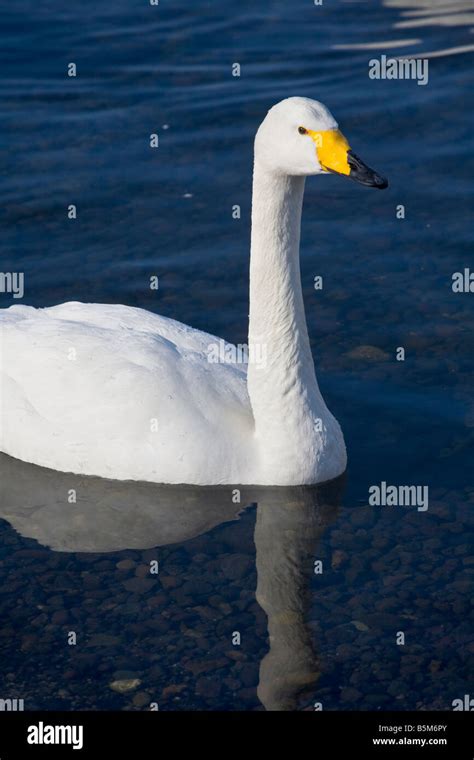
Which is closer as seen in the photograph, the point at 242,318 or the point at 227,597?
the point at 227,597

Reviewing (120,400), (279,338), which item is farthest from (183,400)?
(279,338)

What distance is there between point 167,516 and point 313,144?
305cm

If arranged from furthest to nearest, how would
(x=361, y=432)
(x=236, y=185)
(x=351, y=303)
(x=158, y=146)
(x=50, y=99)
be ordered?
(x=50, y=99) < (x=158, y=146) < (x=236, y=185) < (x=351, y=303) < (x=361, y=432)

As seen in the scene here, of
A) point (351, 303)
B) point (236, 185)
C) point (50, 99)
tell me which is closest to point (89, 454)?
point (351, 303)

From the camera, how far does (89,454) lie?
10.7 meters

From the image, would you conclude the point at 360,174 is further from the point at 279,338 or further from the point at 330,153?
the point at 279,338

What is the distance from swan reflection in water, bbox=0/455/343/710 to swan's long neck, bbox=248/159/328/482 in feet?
1.06

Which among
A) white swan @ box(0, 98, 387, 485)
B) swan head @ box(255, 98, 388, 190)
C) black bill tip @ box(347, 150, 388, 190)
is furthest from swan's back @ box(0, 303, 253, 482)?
black bill tip @ box(347, 150, 388, 190)

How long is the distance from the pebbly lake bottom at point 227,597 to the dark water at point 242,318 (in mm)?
17

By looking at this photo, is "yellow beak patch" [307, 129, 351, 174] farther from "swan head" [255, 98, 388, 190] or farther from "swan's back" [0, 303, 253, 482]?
"swan's back" [0, 303, 253, 482]

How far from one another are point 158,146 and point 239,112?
1.30m

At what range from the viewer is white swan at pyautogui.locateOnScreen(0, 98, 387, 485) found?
10.3 metres

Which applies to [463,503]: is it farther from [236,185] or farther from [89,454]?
[236,185]

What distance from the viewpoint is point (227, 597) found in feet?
32.1
